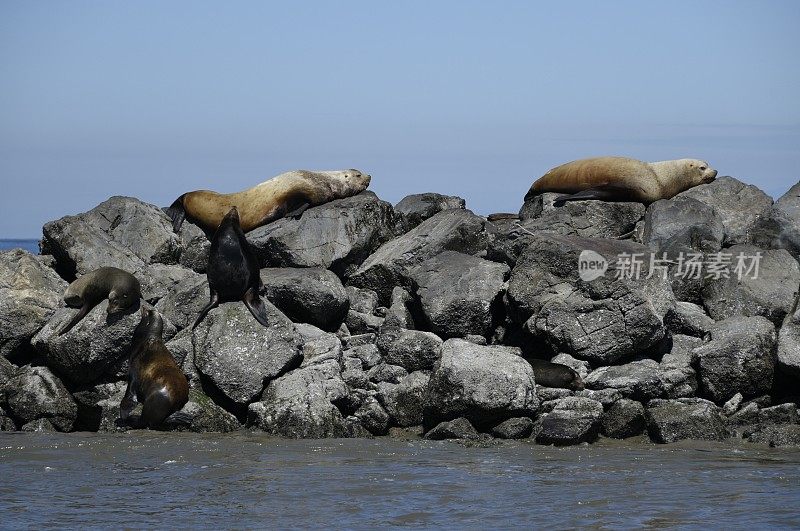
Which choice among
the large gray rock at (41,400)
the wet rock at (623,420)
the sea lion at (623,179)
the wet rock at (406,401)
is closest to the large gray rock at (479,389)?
the wet rock at (406,401)

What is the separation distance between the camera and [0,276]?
577 inches

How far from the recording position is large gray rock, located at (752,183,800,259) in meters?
16.2

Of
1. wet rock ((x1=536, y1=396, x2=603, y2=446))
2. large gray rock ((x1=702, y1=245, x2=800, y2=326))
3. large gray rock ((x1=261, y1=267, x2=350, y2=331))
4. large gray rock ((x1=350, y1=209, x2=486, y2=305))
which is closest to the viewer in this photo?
wet rock ((x1=536, y1=396, x2=603, y2=446))

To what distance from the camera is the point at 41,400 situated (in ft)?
42.4

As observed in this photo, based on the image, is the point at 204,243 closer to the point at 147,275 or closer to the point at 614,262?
the point at 147,275

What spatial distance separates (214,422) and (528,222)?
21.5ft

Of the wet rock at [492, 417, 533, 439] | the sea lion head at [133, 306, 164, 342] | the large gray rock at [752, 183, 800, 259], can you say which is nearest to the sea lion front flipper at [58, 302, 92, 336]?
the sea lion head at [133, 306, 164, 342]

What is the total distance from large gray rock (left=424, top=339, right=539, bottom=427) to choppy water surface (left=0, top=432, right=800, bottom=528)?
1.61 ft

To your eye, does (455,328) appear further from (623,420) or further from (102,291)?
(102,291)

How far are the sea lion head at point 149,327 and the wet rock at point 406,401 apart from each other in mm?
2703

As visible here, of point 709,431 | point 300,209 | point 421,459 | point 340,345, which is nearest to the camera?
point 421,459

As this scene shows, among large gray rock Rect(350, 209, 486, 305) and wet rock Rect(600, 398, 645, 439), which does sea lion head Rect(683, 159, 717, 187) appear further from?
wet rock Rect(600, 398, 645, 439)

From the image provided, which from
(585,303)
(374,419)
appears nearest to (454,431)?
(374,419)

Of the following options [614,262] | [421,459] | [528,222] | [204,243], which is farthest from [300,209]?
[421,459]
